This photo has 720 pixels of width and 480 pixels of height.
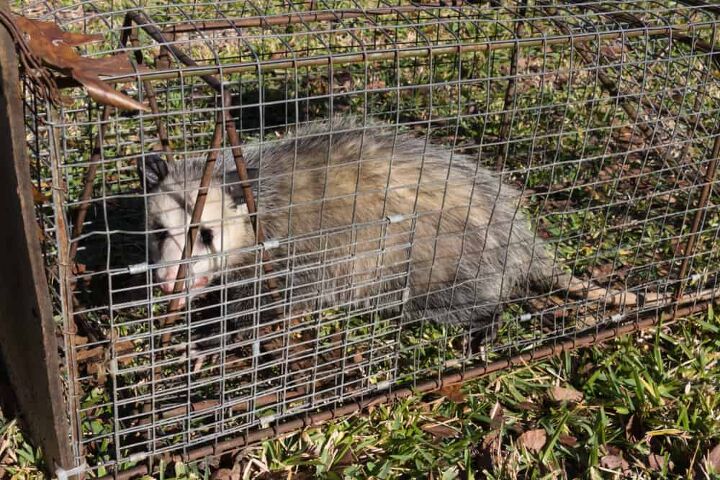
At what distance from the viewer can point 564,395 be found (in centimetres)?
262

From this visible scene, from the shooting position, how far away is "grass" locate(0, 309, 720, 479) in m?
2.30

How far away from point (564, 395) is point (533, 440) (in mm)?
262

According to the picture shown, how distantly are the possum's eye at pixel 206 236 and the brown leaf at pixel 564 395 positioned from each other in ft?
4.04

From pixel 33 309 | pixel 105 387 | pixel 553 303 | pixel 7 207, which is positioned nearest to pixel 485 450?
pixel 553 303

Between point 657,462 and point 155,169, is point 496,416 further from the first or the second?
point 155,169

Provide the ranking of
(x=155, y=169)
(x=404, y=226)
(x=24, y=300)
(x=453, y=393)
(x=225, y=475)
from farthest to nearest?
1. (x=404, y=226)
2. (x=155, y=169)
3. (x=453, y=393)
4. (x=225, y=475)
5. (x=24, y=300)

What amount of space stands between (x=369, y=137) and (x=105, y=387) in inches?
51.7

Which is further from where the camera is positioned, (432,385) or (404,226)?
(404,226)

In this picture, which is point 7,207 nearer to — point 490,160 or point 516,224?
point 516,224

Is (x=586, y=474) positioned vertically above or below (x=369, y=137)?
below

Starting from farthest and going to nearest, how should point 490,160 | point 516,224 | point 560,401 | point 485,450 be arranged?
1. point 490,160
2. point 516,224
3. point 560,401
4. point 485,450

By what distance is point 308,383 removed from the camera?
232 cm

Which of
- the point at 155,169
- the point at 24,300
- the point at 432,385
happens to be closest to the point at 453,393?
the point at 432,385

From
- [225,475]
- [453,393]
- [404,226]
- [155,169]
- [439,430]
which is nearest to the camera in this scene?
[225,475]
